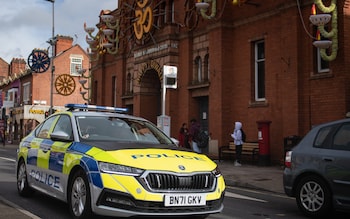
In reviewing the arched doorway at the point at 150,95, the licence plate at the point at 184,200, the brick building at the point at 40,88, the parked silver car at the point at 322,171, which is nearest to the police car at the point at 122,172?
the licence plate at the point at 184,200

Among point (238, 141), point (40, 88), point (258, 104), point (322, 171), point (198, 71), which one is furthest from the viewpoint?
point (40, 88)

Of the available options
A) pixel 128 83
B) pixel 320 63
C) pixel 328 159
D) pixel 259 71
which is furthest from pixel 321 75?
pixel 128 83

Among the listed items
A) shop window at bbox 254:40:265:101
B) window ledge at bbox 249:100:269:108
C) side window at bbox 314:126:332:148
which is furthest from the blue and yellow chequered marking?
shop window at bbox 254:40:265:101

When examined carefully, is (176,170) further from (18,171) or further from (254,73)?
(254,73)

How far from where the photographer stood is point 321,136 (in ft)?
25.9

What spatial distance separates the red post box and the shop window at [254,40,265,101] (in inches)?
83.3

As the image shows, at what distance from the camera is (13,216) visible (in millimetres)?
6793

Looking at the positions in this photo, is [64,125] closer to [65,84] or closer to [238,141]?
[238,141]

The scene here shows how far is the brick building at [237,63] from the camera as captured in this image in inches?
609

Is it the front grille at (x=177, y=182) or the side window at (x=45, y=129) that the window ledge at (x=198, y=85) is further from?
the front grille at (x=177, y=182)

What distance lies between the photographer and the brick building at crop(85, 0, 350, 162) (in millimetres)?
15477

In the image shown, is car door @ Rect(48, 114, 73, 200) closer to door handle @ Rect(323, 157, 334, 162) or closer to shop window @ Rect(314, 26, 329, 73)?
door handle @ Rect(323, 157, 334, 162)

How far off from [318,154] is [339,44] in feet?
27.2

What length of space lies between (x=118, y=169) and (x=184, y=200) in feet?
2.90
